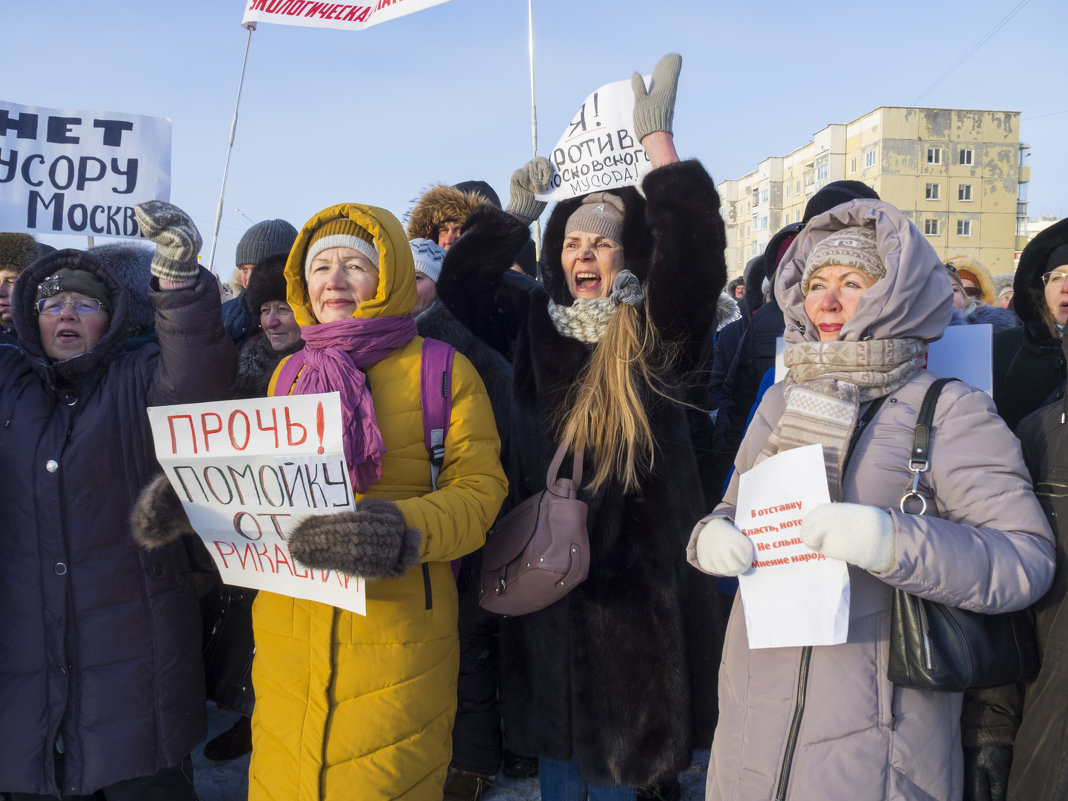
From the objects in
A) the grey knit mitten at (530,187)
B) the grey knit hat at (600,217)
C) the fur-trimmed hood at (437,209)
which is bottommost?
the grey knit hat at (600,217)

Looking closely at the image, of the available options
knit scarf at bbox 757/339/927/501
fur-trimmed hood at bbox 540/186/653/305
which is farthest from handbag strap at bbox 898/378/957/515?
fur-trimmed hood at bbox 540/186/653/305

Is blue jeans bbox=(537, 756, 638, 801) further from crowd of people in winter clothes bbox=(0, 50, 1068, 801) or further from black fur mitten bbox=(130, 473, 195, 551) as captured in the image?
black fur mitten bbox=(130, 473, 195, 551)

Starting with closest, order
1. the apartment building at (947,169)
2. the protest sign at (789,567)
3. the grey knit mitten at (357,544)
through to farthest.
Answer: the protest sign at (789,567) → the grey knit mitten at (357,544) → the apartment building at (947,169)

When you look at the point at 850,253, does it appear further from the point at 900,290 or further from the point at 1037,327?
the point at 1037,327

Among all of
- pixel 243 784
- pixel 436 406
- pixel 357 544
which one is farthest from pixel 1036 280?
pixel 243 784

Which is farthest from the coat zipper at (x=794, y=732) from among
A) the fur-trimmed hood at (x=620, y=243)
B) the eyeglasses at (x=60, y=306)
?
the eyeglasses at (x=60, y=306)

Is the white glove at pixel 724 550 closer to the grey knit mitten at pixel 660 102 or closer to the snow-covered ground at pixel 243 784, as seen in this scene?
the grey knit mitten at pixel 660 102

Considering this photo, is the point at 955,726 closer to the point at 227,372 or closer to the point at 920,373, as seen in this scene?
the point at 920,373

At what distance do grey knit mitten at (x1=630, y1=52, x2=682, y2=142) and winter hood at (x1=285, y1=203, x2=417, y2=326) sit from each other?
41.2 inches

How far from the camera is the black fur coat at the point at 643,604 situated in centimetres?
260

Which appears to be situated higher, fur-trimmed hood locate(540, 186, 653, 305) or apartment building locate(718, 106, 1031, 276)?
apartment building locate(718, 106, 1031, 276)

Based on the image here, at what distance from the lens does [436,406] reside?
2.32 meters

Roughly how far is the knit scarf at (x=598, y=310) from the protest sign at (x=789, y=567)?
3.18ft

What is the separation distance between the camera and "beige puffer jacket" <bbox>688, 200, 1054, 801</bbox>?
168cm
